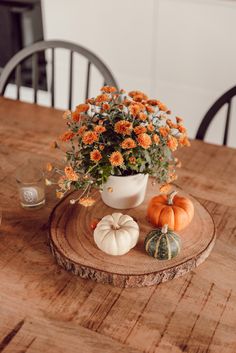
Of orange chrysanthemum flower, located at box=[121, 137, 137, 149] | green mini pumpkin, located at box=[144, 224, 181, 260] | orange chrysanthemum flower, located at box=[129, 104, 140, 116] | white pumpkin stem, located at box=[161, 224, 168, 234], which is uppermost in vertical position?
orange chrysanthemum flower, located at box=[129, 104, 140, 116]

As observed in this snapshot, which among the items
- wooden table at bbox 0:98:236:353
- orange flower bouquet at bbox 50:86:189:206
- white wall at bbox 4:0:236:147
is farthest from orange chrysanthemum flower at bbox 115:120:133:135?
white wall at bbox 4:0:236:147

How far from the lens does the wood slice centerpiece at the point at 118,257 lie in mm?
1017

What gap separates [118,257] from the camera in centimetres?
105

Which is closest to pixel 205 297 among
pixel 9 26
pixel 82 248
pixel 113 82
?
pixel 82 248

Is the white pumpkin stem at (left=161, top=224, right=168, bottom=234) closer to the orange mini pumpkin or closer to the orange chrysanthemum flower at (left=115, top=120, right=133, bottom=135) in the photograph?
the orange mini pumpkin

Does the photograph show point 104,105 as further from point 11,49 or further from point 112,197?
point 11,49

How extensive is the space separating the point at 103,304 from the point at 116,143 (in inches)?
14.0

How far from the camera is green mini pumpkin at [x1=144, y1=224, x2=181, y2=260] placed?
1.03 metres

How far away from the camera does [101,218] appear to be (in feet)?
3.87

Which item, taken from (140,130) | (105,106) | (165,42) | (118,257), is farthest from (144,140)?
(165,42)

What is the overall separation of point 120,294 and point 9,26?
2.70 meters

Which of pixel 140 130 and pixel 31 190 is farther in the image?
pixel 31 190

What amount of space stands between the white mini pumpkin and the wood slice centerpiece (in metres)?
0.02

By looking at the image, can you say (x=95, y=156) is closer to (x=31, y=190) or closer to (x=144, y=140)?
(x=144, y=140)
